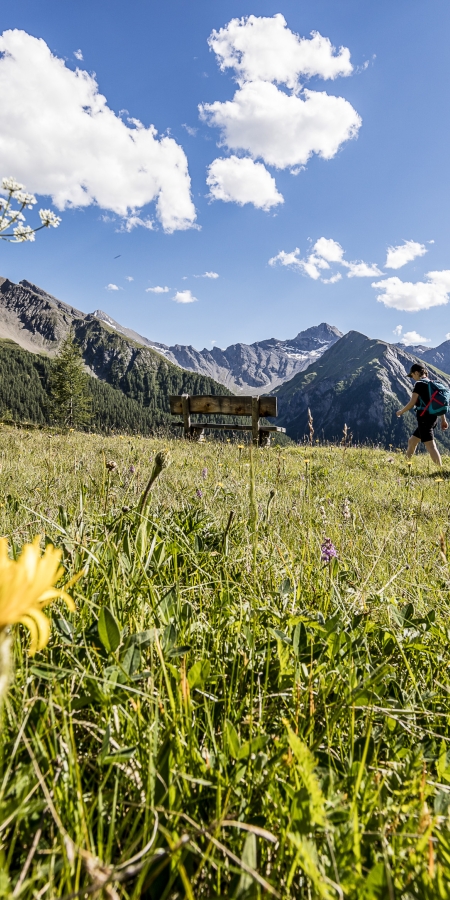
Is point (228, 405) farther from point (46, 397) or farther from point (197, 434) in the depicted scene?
point (46, 397)

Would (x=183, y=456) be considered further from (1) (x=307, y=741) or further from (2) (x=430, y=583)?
(1) (x=307, y=741)

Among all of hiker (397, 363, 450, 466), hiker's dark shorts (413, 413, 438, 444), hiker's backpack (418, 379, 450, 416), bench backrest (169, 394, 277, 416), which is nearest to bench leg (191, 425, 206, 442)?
bench backrest (169, 394, 277, 416)

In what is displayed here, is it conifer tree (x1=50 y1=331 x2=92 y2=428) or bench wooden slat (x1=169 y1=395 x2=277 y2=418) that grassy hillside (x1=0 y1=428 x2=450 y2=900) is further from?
conifer tree (x1=50 y1=331 x2=92 y2=428)

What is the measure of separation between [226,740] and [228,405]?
9197mm

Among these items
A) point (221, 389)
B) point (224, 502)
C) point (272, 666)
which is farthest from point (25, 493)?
point (221, 389)

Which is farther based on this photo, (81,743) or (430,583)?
(430,583)

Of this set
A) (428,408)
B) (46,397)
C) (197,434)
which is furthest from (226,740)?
(46,397)

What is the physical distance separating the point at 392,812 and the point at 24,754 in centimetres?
74

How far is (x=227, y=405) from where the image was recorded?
10000 mm

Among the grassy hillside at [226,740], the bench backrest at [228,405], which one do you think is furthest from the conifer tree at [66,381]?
the grassy hillside at [226,740]

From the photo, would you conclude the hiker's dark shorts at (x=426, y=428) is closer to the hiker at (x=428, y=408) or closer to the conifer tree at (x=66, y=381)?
the hiker at (x=428, y=408)

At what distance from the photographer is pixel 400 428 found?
583ft

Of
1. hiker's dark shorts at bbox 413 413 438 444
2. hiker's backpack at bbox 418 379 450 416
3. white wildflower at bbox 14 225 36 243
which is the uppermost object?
white wildflower at bbox 14 225 36 243

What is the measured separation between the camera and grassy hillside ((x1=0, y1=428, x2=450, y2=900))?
0.68m
